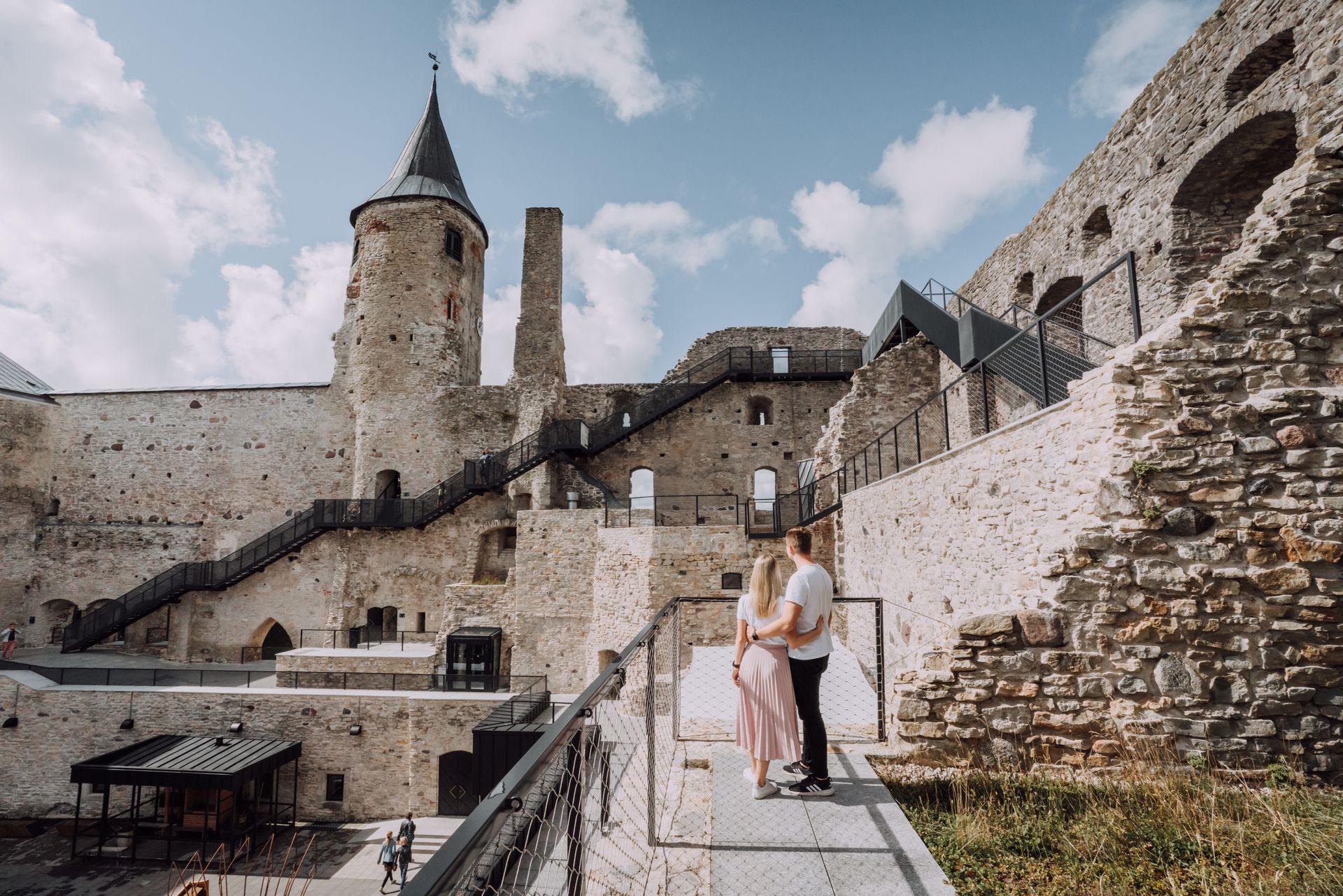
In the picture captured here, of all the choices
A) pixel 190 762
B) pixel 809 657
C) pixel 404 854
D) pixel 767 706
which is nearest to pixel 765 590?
pixel 809 657

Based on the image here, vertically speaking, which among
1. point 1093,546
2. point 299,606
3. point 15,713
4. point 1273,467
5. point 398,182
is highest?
point 398,182

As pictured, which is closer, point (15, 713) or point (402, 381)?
point (15, 713)

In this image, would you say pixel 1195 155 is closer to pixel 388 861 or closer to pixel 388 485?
pixel 388 861

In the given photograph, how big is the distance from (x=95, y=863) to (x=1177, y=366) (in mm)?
18597

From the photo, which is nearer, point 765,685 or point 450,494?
point 765,685

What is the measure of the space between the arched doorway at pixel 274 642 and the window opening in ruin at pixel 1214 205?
22.5 metres

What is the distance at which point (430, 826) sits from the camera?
40.6 ft

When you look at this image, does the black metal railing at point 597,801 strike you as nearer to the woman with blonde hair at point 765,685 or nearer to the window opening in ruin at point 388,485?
the woman with blonde hair at point 765,685

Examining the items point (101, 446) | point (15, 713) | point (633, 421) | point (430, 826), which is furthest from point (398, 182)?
point (430, 826)

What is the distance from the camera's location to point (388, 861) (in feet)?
34.7

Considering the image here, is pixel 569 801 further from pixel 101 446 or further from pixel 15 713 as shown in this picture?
pixel 101 446

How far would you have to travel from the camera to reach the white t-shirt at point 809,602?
3.30 meters

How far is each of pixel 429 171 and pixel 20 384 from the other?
50.7 feet

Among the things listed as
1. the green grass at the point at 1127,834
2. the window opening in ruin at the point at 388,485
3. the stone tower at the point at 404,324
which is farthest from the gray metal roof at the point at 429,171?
the green grass at the point at 1127,834
